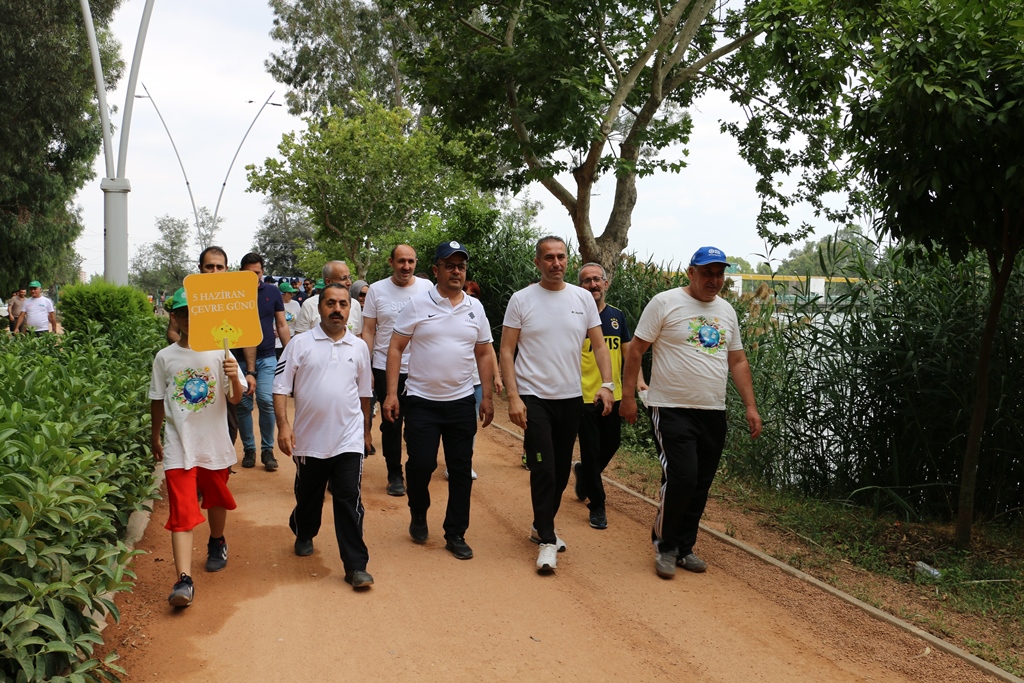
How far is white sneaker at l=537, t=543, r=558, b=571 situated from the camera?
5.71 m

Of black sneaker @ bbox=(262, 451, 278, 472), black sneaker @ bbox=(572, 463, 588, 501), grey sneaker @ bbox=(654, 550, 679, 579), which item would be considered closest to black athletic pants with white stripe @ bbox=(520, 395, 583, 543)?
grey sneaker @ bbox=(654, 550, 679, 579)

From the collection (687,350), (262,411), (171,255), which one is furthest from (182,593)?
(171,255)

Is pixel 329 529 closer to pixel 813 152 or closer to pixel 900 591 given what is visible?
pixel 900 591

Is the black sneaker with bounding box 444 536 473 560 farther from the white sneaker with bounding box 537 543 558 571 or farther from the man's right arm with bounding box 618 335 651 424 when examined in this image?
the man's right arm with bounding box 618 335 651 424

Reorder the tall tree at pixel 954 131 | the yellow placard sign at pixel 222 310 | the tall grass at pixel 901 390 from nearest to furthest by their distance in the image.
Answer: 1. the yellow placard sign at pixel 222 310
2. the tall tree at pixel 954 131
3. the tall grass at pixel 901 390

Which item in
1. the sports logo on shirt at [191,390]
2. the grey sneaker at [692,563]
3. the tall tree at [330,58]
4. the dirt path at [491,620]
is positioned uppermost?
the tall tree at [330,58]

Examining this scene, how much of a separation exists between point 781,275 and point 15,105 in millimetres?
26403

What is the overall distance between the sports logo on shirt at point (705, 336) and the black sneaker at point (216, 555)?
124 inches

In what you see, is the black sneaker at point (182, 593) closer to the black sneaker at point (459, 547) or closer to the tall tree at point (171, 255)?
the black sneaker at point (459, 547)

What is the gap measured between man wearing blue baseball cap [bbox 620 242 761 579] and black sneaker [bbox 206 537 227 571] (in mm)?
2605

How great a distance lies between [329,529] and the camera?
6547mm

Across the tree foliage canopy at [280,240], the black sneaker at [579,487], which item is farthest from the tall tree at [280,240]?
the black sneaker at [579,487]

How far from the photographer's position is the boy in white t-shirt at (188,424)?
4965 mm

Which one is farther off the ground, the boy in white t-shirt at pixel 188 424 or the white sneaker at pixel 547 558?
the boy in white t-shirt at pixel 188 424
